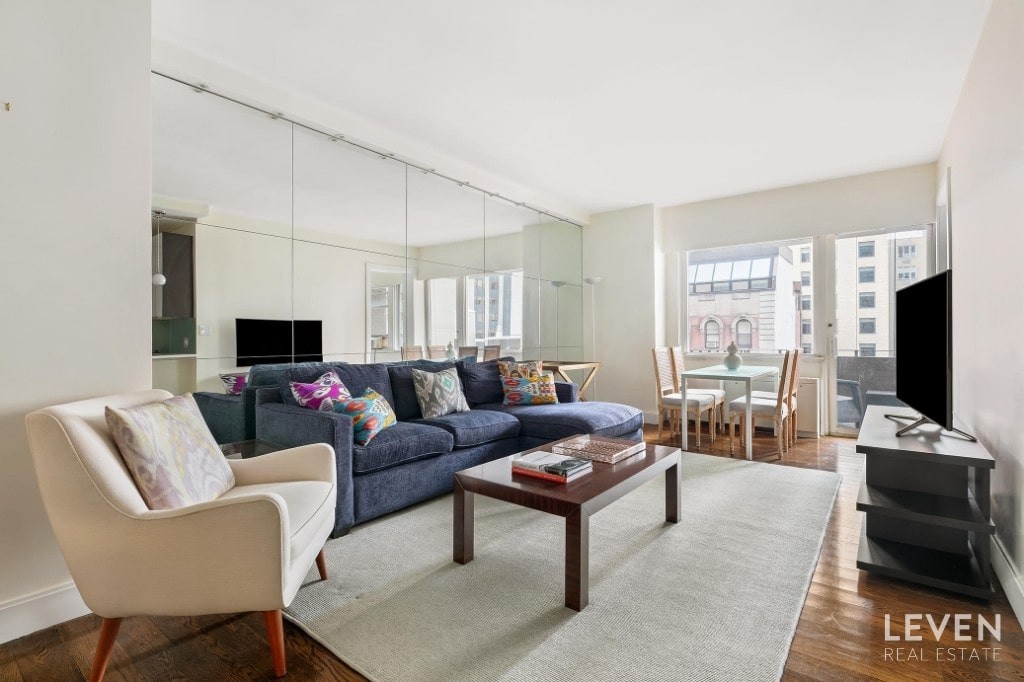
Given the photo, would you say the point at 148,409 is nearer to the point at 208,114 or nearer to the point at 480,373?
the point at 208,114

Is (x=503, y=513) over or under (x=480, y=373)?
under

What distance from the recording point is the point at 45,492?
1502 mm

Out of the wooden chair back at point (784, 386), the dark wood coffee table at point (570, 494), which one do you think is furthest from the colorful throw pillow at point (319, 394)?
the wooden chair back at point (784, 386)

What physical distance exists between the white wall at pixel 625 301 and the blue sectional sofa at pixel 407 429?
1.94m

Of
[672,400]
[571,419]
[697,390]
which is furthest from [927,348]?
[697,390]

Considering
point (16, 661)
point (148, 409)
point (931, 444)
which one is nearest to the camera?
point (16, 661)

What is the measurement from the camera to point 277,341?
10.7 feet

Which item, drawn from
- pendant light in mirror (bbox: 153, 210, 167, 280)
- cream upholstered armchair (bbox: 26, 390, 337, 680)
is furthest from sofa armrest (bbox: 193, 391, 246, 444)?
cream upholstered armchair (bbox: 26, 390, 337, 680)

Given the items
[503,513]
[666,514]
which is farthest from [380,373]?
[666,514]

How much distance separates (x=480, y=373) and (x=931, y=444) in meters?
2.93

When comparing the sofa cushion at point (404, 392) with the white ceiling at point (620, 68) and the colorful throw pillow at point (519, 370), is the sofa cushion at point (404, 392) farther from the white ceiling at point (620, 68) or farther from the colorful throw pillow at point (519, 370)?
the white ceiling at point (620, 68)

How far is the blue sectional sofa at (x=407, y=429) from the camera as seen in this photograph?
2.64m

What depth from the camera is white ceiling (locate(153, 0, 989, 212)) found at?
2.48 m

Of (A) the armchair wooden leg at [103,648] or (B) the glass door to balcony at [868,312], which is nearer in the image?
(A) the armchair wooden leg at [103,648]
